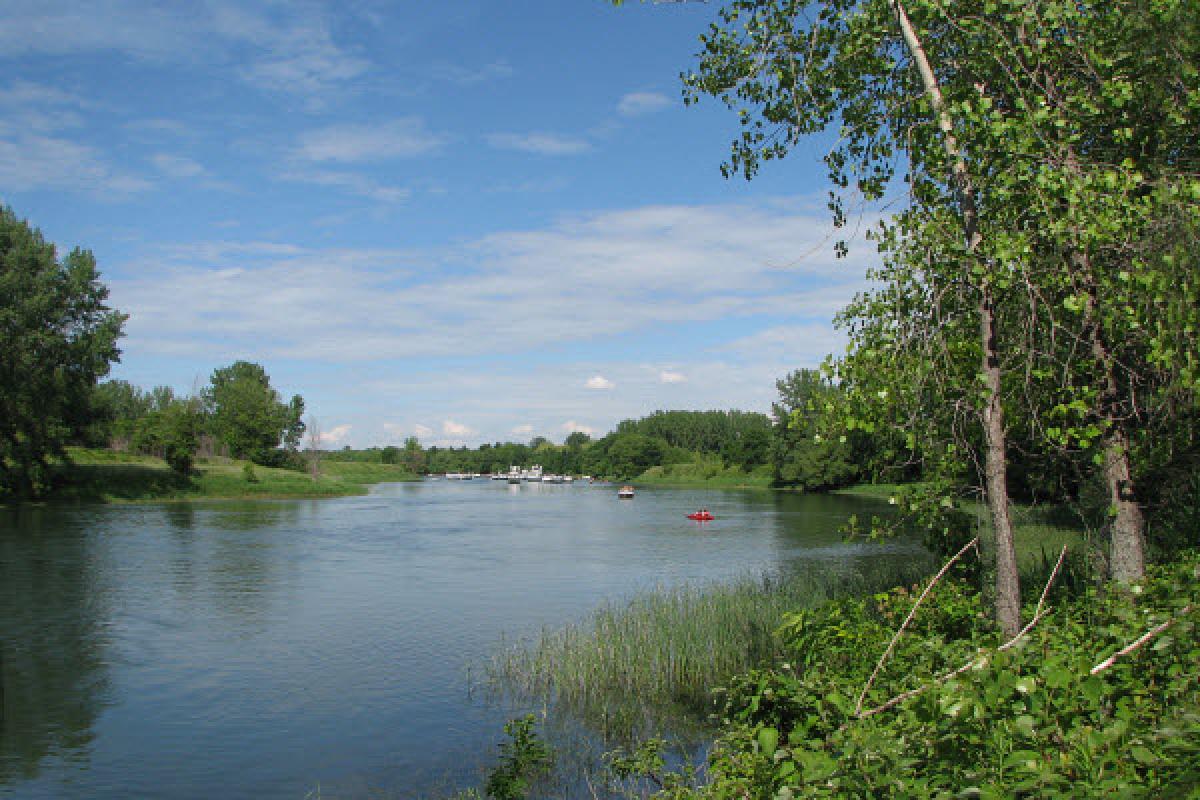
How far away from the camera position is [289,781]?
1022cm

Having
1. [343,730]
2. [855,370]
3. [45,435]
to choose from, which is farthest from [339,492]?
[855,370]

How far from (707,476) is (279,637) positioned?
109 metres

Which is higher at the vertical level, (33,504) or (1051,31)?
(1051,31)

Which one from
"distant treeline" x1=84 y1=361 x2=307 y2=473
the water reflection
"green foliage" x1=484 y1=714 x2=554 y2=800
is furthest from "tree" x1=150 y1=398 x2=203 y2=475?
"green foliage" x1=484 y1=714 x2=554 y2=800

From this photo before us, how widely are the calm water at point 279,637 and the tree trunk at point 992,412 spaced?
650cm

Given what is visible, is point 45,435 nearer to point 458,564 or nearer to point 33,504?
point 33,504

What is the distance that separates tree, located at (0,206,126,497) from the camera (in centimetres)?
4834

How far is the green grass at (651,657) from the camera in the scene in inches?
482

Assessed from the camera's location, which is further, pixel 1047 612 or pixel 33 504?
pixel 33 504

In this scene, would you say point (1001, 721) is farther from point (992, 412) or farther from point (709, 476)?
point (709, 476)

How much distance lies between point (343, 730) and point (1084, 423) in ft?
34.1

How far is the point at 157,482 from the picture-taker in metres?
60.5

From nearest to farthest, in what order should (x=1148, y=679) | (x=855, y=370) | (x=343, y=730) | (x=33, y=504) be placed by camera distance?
(x=1148, y=679)
(x=855, y=370)
(x=343, y=730)
(x=33, y=504)

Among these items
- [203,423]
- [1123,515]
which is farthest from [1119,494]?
[203,423]
